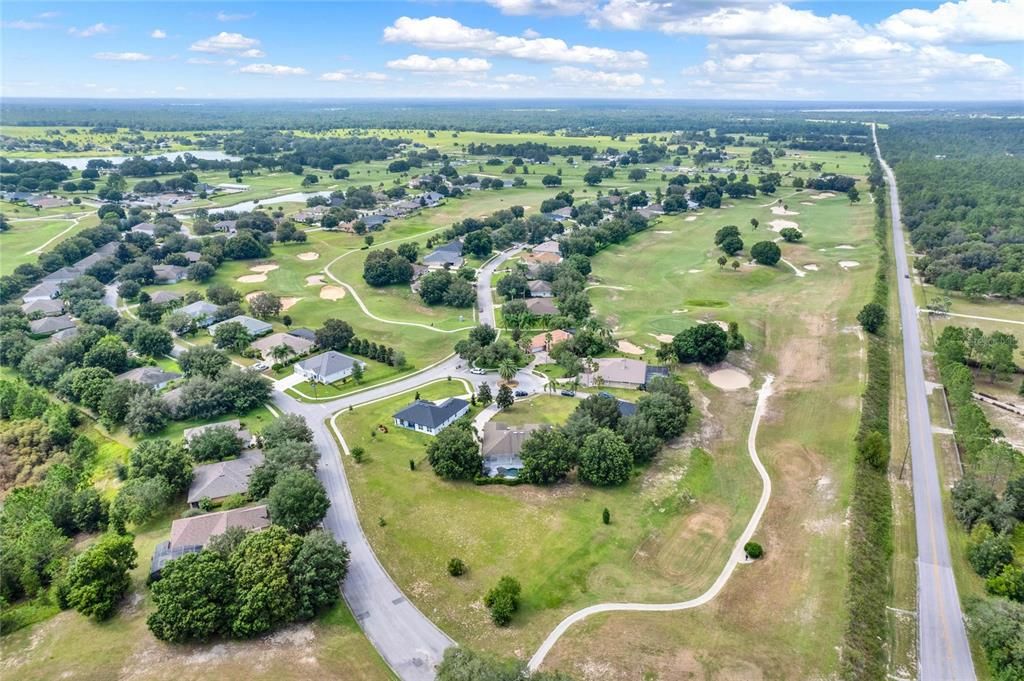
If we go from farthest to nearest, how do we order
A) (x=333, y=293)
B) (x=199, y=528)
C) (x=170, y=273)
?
(x=170, y=273)
(x=333, y=293)
(x=199, y=528)

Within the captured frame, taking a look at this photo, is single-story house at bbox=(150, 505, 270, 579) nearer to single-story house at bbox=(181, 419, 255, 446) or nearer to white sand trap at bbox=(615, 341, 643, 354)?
single-story house at bbox=(181, 419, 255, 446)

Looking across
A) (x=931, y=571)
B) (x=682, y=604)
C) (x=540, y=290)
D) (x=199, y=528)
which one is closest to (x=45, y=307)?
(x=199, y=528)

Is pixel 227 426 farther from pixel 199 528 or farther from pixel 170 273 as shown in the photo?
pixel 170 273

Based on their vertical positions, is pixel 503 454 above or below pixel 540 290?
below

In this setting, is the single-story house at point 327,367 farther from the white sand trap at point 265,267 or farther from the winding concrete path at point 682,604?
the white sand trap at point 265,267

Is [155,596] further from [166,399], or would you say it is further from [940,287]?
[940,287]

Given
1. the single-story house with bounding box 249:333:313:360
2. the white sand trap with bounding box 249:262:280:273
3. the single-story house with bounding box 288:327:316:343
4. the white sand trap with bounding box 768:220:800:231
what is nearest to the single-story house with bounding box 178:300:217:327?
the single-story house with bounding box 249:333:313:360

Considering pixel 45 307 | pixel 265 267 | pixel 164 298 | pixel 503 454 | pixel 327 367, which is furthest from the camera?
pixel 265 267
